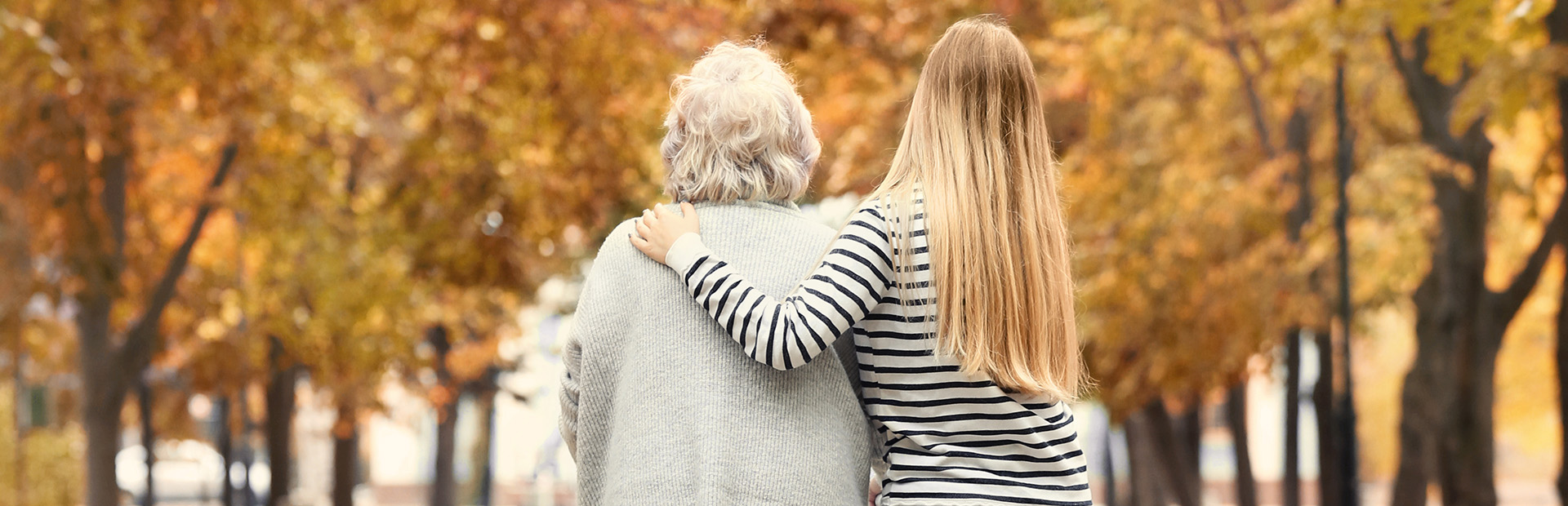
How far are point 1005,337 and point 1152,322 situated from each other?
38.5 ft

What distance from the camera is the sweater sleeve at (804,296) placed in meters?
2.83

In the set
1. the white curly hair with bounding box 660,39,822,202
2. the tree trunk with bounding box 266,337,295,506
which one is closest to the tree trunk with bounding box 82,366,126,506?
the tree trunk with bounding box 266,337,295,506

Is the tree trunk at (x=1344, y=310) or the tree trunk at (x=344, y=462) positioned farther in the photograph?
the tree trunk at (x=344, y=462)

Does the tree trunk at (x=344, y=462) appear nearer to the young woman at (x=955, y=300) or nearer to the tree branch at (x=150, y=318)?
the tree branch at (x=150, y=318)

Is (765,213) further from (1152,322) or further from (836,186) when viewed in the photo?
(1152,322)

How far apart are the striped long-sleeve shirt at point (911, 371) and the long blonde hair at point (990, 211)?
0.15ft

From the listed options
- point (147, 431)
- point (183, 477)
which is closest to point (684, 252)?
point (147, 431)

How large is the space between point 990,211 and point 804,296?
1.36 feet

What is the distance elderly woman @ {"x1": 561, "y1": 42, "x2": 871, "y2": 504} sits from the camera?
294cm

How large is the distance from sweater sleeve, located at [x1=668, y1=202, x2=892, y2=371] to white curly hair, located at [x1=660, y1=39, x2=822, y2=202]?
20 centimetres

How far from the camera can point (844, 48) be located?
12.1 meters

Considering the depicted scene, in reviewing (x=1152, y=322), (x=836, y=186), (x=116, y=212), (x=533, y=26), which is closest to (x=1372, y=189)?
(x=1152, y=322)

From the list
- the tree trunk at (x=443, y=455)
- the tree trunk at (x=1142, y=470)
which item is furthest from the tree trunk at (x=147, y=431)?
the tree trunk at (x=1142, y=470)

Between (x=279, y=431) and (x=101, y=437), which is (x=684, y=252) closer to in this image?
(x=101, y=437)
